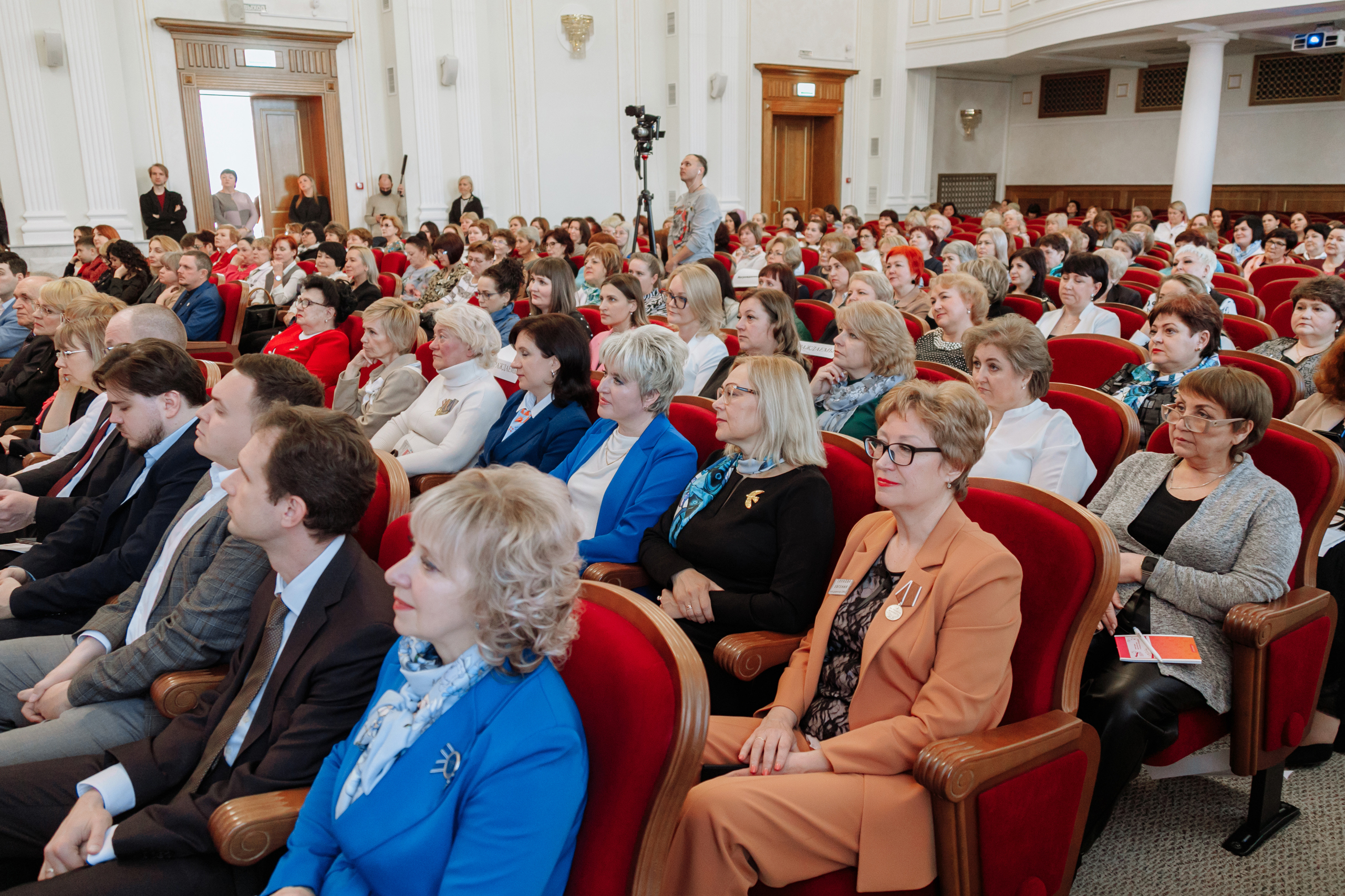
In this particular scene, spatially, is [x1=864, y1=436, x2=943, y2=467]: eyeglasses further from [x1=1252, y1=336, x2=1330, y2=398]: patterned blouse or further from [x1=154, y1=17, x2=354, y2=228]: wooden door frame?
[x1=154, y1=17, x2=354, y2=228]: wooden door frame

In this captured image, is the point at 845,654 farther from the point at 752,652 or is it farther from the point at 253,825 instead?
the point at 253,825

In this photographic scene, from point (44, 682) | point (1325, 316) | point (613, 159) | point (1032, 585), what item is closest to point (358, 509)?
point (44, 682)

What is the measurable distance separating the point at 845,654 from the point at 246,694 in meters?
1.09

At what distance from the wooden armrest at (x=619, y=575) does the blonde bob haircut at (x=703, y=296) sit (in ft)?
6.10

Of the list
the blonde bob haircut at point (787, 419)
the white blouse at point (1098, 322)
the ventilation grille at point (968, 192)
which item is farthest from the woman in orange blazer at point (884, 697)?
the ventilation grille at point (968, 192)

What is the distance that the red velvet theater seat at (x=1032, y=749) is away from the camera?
1485 mm

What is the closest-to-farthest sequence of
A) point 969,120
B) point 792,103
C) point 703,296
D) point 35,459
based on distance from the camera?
point 35,459, point 703,296, point 792,103, point 969,120

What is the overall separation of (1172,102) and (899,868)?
16139 mm

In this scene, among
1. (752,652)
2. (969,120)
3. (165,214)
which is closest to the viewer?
(752,652)

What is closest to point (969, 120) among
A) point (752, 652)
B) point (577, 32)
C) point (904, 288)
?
point (577, 32)

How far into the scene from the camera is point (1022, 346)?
2586 millimetres

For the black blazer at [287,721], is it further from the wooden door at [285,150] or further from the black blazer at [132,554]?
the wooden door at [285,150]

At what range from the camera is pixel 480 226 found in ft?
28.5

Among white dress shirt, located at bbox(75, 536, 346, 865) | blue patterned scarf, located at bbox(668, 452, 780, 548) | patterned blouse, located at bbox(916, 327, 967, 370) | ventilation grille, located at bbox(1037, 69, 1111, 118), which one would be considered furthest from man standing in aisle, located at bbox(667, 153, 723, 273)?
ventilation grille, located at bbox(1037, 69, 1111, 118)
